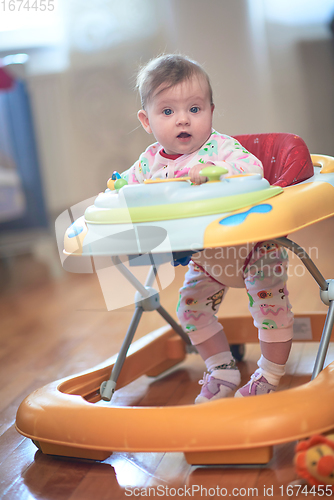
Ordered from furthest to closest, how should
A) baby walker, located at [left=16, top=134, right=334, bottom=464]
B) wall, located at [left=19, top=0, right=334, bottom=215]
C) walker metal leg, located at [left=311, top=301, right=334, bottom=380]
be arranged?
wall, located at [left=19, top=0, right=334, bottom=215]
walker metal leg, located at [left=311, top=301, right=334, bottom=380]
baby walker, located at [left=16, top=134, right=334, bottom=464]

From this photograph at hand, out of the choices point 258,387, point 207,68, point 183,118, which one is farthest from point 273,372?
point 207,68

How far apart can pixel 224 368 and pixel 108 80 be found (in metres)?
2.04

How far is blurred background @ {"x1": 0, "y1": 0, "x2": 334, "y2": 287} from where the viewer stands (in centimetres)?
237

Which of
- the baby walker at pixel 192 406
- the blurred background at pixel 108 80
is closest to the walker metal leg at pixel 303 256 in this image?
the baby walker at pixel 192 406

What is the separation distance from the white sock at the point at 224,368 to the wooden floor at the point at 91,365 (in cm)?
8

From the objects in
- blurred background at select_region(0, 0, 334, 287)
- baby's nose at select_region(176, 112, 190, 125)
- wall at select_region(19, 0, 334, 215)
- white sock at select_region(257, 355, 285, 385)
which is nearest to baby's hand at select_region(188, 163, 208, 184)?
baby's nose at select_region(176, 112, 190, 125)

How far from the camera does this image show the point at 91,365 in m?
1.17

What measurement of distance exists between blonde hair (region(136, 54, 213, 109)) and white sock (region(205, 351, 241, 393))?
0.46 metres

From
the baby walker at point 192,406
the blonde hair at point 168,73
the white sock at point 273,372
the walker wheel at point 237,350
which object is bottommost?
the walker wheel at point 237,350

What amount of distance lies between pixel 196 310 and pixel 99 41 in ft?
6.84

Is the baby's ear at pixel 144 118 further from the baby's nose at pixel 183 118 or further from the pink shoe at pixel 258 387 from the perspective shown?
the pink shoe at pixel 258 387

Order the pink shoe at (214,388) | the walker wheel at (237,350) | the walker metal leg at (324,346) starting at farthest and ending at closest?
the walker wheel at (237,350) → the pink shoe at (214,388) → the walker metal leg at (324,346)

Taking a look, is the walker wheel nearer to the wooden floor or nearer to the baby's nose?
the wooden floor

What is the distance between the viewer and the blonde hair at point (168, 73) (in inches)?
31.7
